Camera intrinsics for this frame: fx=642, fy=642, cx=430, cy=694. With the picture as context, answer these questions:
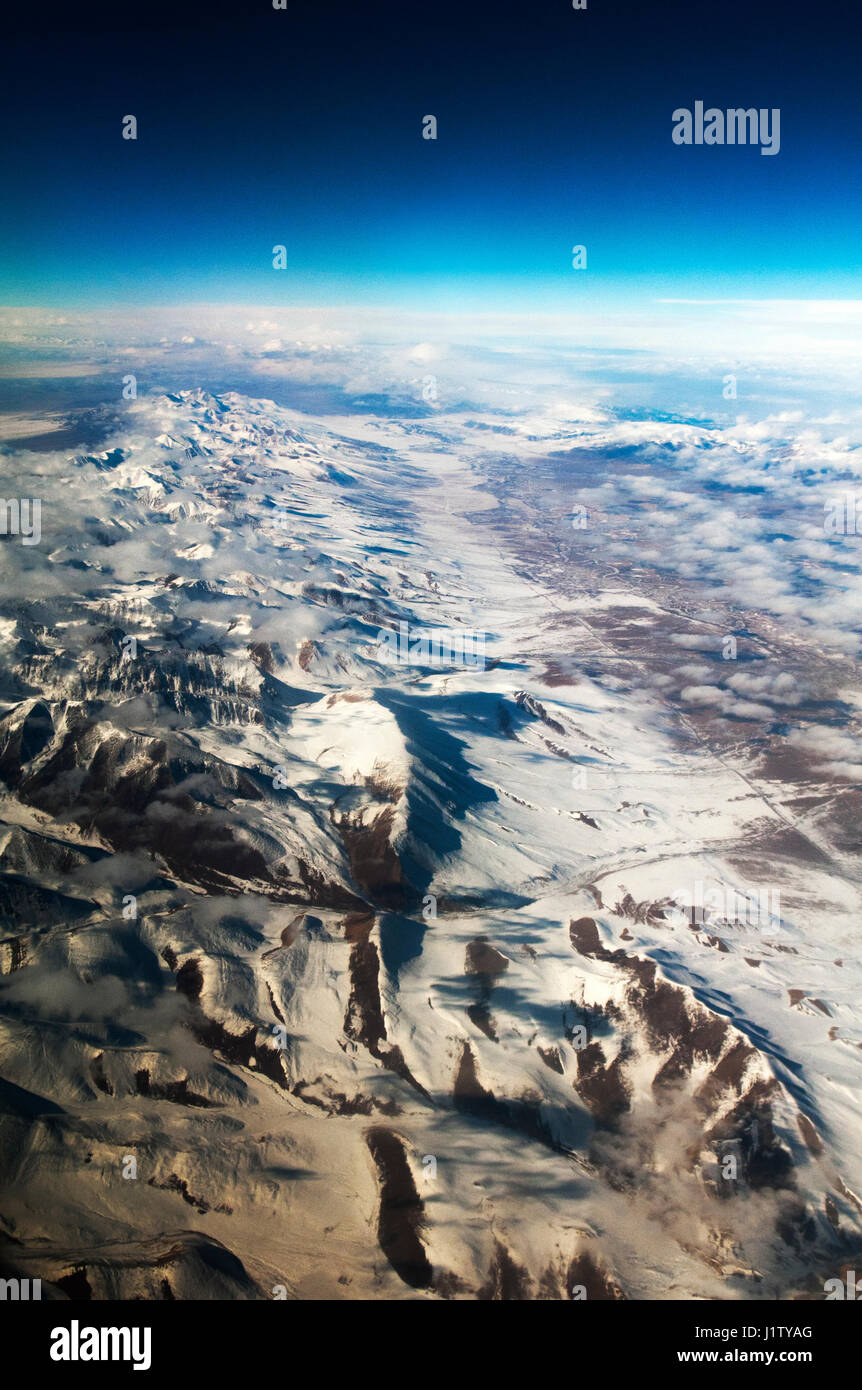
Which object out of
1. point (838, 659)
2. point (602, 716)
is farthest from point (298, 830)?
point (838, 659)

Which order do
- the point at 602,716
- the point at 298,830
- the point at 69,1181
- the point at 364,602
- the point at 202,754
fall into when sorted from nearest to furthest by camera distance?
the point at 69,1181 < the point at 298,830 < the point at 202,754 < the point at 602,716 < the point at 364,602

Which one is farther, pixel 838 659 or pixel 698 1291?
pixel 838 659

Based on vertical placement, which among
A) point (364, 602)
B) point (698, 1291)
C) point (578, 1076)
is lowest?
point (698, 1291)

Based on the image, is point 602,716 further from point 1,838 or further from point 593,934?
point 1,838

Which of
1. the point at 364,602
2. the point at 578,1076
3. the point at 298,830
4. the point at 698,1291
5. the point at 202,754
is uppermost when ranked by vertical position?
the point at 364,602

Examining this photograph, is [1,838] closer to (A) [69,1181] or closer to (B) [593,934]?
(A) [69,1181]
